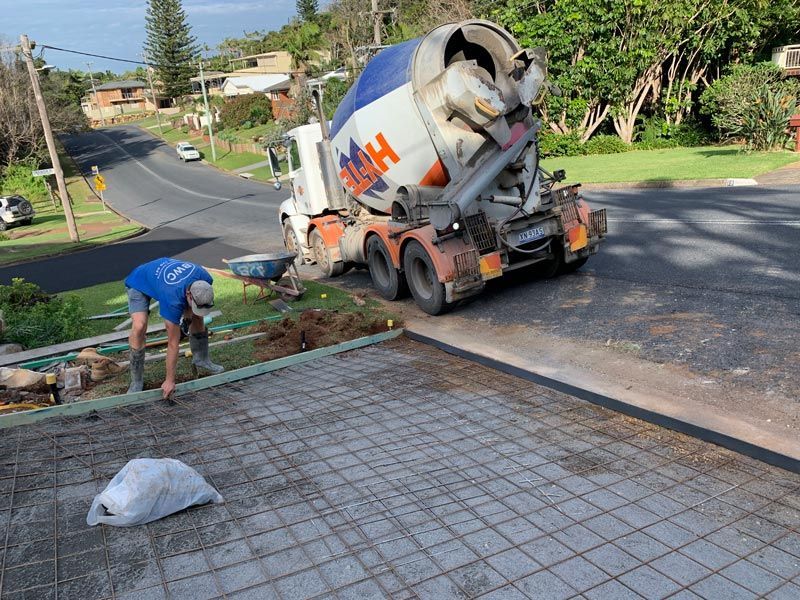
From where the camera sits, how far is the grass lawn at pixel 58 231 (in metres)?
20.8

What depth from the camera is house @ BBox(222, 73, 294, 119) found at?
60.0 m

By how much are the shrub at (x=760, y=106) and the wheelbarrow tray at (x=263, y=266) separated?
16734 millimetres

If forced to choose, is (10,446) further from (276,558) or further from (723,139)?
(723,139)

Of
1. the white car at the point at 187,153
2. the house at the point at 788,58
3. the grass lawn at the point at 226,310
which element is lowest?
the grass lawn at the point at 226,310

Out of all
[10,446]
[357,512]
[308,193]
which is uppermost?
[308,193]

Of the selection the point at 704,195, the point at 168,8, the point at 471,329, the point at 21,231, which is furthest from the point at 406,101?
the point at 168,8

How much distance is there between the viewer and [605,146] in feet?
91.1

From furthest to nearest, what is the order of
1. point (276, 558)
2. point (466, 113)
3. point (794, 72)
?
point (794, 72), point (466, 113), point (276, 558)

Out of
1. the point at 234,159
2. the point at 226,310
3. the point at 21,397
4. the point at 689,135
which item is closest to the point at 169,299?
the point at 21,397

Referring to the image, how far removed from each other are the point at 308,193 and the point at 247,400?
6312 millimetres

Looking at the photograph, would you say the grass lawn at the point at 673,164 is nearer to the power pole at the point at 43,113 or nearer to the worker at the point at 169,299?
the worker at the point at 169,299

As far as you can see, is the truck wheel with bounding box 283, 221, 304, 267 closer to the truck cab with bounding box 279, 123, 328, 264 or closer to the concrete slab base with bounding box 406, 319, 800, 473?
the truck cab with bounding box 279, 123, 328, 264

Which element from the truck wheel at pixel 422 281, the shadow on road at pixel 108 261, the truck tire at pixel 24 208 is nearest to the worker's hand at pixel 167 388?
the truck wheel at pixel 422 281

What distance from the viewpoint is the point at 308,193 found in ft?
38.3
